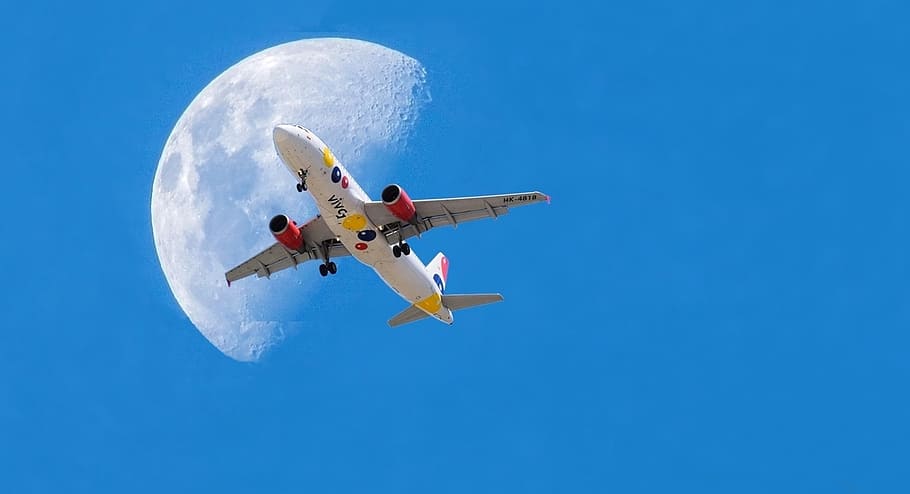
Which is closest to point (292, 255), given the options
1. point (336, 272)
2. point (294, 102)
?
point (336, 272)

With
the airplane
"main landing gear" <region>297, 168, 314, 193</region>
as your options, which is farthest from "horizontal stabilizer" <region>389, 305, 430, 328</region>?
"main landing gear" <region>297, 168, 314, 193</region>

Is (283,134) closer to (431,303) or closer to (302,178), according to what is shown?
(302,178)

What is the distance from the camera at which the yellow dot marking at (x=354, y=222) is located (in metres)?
70.4

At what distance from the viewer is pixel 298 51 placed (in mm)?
77562

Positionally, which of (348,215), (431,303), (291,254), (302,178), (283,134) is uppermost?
(291,254)

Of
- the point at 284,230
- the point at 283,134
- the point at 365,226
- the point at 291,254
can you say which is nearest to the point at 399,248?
the point at 365,226

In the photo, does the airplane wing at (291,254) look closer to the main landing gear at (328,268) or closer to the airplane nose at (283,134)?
the main landing gear at (328,268)

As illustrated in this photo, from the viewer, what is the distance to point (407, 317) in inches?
3130

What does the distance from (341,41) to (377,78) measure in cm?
442

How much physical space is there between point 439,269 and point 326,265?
7274 millimetres

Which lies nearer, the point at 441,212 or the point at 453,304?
the point at 441,212

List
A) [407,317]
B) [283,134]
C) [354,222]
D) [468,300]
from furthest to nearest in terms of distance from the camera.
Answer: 1. [407,317]
2. [468,300]
3. [354,222]
4. [283,134]

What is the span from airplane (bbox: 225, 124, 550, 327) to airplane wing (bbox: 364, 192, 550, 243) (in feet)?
0.15

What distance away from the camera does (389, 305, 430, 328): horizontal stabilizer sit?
260 ft
